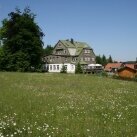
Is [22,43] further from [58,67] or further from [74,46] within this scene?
[74,46]

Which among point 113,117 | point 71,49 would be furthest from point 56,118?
point 71,49

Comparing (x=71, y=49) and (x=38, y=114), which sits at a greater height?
(x=71, y=49)

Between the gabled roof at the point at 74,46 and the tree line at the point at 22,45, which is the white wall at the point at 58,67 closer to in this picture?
the gabled roof at the point at 74,46

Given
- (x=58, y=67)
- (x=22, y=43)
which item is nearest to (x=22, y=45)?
(x=22, y=43)

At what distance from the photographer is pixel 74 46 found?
12631 centimetres

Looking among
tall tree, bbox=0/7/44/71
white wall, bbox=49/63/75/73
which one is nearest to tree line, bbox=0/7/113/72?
tall tree, bbox=0/7/44/71

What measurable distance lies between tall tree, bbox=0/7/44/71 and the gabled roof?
33.4 metres

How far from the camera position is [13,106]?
18.5m

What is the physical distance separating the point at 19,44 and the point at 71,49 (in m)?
43.5

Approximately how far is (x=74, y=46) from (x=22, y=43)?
147 feet

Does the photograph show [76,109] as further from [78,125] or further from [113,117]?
[78,125]

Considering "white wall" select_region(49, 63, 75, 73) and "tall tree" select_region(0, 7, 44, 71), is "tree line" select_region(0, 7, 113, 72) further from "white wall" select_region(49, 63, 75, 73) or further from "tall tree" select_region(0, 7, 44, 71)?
"white wall" select_region(49, 63, 75, 73)

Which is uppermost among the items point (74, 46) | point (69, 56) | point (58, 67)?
point (74, 46)

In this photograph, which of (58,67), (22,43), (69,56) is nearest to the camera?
(22,43)
